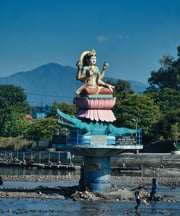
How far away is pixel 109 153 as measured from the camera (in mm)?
56938

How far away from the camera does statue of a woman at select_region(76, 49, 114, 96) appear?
57.2 metres

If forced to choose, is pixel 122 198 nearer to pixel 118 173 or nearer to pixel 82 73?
pixel 82 73

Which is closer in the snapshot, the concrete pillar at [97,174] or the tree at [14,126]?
the concrete pillar at [97,174]

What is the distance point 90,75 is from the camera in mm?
57562

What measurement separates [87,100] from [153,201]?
26.9 ft

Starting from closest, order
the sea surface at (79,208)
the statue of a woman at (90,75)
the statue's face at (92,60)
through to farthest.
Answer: the sea surface at (79,208) → the statue of a woman at (90,75) → the statue's face at (92,60)

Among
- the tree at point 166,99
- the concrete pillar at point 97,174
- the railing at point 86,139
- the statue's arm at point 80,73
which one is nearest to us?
the railing at point 86,139

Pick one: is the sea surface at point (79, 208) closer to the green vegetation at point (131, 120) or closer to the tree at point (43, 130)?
the green vegetation at point (131, 120)

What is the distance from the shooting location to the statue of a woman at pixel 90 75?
57250 millimetres

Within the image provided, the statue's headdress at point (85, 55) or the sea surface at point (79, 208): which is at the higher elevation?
the statue's headdress at point (85, 55)

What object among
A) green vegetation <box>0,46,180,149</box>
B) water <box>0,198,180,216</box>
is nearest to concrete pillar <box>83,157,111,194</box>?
water <box>0,198,180,216</box>

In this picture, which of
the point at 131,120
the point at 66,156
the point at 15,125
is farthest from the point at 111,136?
the point at 15,125

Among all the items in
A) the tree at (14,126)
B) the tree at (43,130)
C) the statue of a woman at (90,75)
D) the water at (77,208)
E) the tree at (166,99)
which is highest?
the tree at (166,99)

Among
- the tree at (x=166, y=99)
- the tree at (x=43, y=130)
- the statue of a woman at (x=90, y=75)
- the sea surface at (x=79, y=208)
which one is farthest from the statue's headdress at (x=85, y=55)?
the tree at (x=166, y=99)
